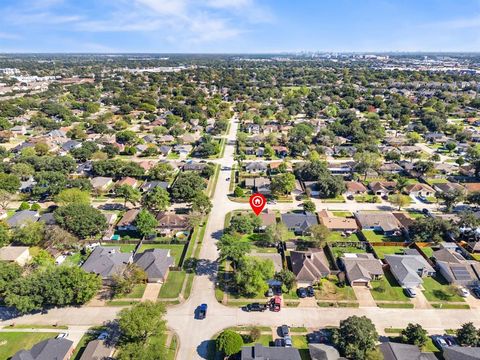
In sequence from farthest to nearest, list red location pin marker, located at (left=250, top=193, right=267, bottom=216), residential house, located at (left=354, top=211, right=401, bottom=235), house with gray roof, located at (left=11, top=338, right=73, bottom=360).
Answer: red location pin marker, located at (left=250, top=193, right=267, bottom=216) < residential house, located at (left=354, top=211, right=401, bottom=235) < house with gray roof, located at (left=11, top=338, right=73, bottom=360)

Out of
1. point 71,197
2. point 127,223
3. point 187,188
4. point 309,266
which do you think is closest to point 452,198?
point 309,266

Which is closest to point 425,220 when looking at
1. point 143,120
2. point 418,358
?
point 418,358

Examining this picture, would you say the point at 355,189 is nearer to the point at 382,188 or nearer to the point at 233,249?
the point at 382,188

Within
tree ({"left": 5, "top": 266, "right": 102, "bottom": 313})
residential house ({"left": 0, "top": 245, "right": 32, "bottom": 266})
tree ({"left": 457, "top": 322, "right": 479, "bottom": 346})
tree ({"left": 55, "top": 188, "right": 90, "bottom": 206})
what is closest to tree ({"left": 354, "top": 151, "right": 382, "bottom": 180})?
tree ({"left": 457, "top": 322, "right": 479, "bottom": 346})

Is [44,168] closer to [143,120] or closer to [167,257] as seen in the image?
[167,257]

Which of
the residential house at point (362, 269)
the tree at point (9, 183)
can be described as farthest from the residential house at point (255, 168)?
the tree at point (9, 183)

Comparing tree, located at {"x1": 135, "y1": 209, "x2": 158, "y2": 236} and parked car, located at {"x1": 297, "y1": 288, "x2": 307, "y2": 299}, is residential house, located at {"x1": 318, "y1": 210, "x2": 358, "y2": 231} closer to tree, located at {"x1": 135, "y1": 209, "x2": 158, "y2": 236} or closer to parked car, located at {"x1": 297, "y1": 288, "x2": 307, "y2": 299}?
parked car, located at {"x1": 297, "y1": 288, "x2": 307, "y2": 299}
